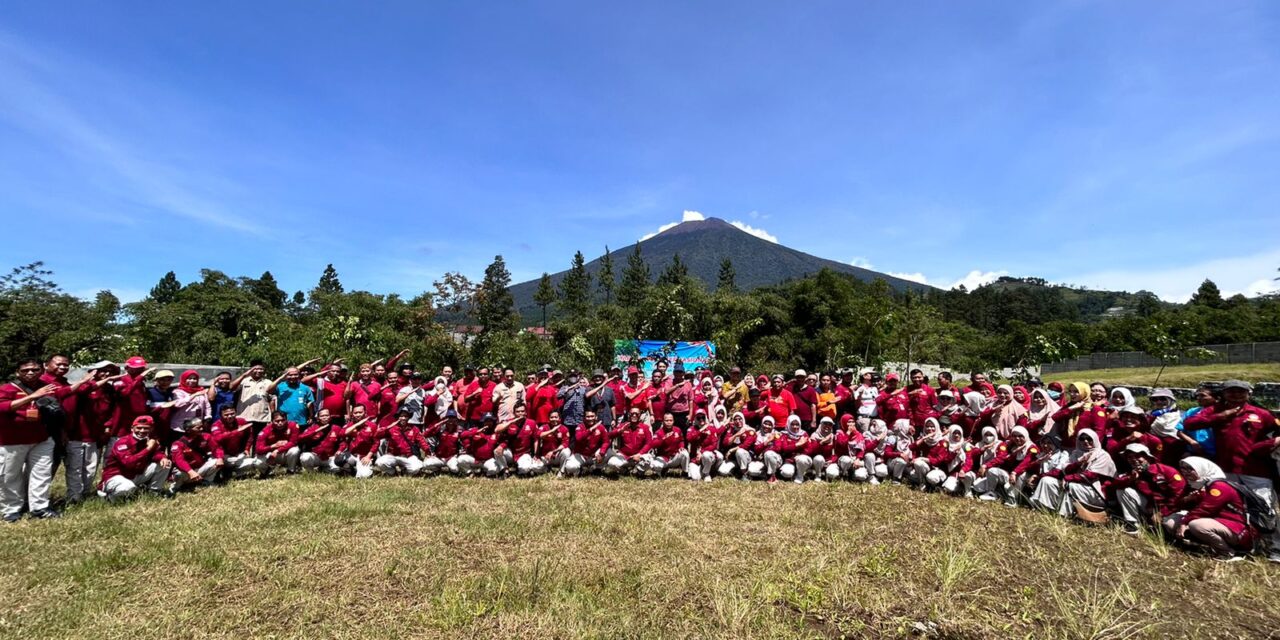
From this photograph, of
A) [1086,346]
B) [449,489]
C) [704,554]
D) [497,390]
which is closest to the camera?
[704,554]

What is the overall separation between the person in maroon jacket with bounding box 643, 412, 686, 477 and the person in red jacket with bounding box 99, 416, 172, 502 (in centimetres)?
639

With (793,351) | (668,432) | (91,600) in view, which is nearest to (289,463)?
(91,600)

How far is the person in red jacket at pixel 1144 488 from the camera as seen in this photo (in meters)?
6.00

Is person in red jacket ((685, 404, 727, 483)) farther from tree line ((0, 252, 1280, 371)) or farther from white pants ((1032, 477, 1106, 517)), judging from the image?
tree line ((0, 252, 1280, 371))

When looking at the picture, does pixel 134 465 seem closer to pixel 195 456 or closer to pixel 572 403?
pixel 195 456

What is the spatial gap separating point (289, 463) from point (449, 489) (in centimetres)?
274

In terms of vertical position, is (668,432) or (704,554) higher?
(668,432)

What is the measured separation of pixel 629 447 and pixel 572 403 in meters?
1.30

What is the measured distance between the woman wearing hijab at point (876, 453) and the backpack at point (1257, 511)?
12.4 ft

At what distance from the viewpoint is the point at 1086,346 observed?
163 feet

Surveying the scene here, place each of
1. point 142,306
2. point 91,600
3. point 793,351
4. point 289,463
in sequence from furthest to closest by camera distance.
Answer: point 793,351
point 142,306
point 289,463
point 91,600

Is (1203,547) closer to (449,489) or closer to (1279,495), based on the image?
(1279,495)

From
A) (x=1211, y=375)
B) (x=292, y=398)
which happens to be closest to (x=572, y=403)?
(x=292, y=398)

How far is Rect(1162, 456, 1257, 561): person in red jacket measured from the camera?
5.50 meters
